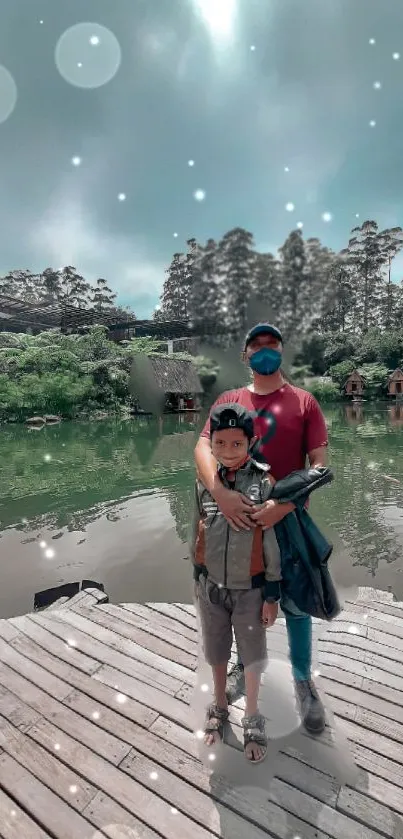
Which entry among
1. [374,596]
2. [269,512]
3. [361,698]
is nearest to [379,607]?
[374,596]

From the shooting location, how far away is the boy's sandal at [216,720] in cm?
185

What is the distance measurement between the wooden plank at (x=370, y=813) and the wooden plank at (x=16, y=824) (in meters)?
1.14

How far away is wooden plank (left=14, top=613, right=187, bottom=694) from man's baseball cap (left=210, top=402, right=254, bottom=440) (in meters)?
1.62

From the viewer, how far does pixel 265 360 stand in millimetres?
1573

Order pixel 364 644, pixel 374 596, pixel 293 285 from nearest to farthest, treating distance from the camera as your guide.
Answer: pixel 293 285 < pixel 364 644 < pixel 374 596

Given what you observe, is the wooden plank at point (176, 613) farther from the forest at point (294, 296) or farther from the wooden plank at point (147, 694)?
the forest at point (294, 296)

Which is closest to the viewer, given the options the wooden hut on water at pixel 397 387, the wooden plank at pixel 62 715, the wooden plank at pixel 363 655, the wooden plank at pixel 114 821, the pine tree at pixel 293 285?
the pine tree at pixel 293 285

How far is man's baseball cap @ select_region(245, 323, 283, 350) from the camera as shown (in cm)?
148

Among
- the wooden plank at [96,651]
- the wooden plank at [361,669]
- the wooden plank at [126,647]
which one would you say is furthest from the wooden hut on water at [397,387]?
the wooden plank at [96,651]

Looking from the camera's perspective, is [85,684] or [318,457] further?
[85,684]

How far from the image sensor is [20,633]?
2.73 m

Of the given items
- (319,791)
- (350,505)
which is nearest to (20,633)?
(319,791)

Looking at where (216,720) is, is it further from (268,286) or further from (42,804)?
(268,286)

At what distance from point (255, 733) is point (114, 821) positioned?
0.63m
